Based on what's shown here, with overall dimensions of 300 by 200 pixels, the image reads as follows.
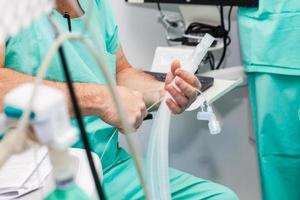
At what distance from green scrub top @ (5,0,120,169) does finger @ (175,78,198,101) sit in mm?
160

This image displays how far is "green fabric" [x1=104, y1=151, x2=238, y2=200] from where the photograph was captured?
3.72ft

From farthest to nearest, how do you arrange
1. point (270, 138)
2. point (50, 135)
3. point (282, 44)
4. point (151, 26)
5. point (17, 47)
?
point (151, 26), point (270, 138), point (282, 44), point (17, 47), point (50, 135)

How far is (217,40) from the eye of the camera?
1.69 m

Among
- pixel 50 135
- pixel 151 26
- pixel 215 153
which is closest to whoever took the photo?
pixel 50 135

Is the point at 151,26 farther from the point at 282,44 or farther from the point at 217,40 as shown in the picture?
the point at 282,44

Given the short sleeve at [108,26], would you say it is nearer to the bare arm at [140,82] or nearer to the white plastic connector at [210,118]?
the bare arm at [140,82]

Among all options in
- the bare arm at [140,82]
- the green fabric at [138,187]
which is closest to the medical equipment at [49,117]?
the green fabric at [138,187]

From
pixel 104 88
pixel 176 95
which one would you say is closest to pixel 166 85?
pixel 176 95

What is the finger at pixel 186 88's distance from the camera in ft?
3.47

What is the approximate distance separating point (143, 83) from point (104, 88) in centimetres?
37

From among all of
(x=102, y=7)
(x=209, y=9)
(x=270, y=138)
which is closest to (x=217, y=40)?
(x=209, y=9)

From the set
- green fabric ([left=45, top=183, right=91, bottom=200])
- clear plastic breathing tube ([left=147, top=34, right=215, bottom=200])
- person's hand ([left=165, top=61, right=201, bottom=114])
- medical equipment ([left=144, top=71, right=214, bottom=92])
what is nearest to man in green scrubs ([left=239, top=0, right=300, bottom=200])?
medical equipment ([left=144, top=71, right=214, bottom=92])

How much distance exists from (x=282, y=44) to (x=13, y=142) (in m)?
1.23

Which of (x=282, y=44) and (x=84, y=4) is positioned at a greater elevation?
(x=84, y=4)
